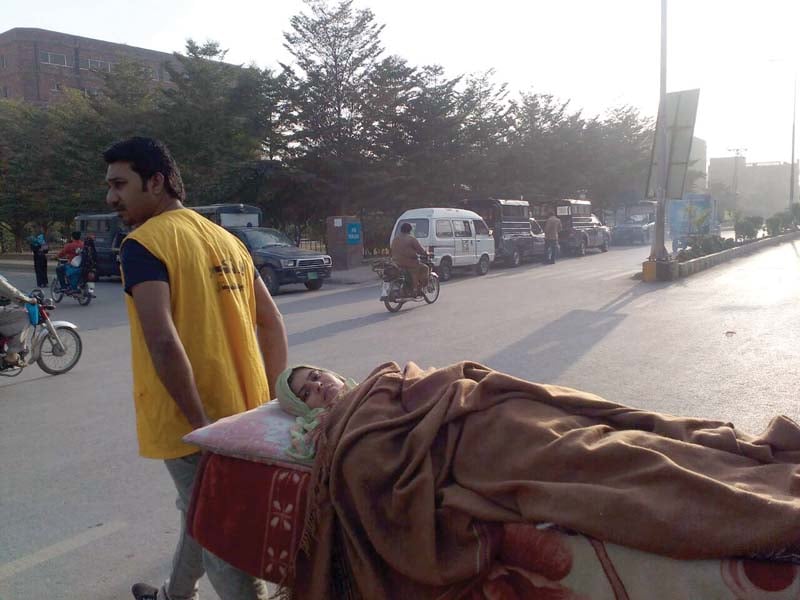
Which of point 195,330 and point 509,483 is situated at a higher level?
point 195,330

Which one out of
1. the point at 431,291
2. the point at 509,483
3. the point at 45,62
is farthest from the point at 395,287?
the point at 45,62

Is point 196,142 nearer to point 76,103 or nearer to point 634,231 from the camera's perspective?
point 76,103

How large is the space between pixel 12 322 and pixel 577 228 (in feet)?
79.0

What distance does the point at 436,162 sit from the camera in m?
26.9

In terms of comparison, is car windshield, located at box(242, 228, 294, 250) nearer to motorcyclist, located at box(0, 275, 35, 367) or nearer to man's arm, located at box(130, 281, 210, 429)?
motorcyclist, located at box(0, 275, 35, 367)

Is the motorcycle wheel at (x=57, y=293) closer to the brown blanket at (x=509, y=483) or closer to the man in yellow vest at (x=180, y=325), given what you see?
the man in yellow vest at (x=180, y=325)

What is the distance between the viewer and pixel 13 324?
7.36 meters

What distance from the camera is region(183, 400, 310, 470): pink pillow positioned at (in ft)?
7.23

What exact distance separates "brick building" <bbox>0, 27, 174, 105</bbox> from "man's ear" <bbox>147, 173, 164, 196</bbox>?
6219 centimetres

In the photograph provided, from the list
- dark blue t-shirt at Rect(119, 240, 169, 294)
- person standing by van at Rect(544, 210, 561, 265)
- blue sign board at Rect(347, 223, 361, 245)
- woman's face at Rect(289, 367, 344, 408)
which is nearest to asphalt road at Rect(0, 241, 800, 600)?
woman's face at Rect(289, 367, 344, 408)

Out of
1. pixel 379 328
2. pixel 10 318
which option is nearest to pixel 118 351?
pixel 10 318

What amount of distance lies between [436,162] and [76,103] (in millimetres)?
18698

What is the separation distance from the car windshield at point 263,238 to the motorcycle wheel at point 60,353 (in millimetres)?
9093

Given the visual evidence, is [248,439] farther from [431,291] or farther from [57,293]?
[57,293]
